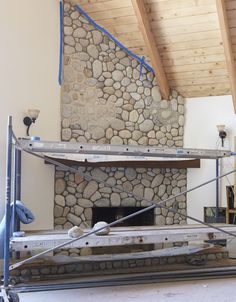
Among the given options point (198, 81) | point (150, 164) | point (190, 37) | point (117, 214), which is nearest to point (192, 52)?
point (190, 37)

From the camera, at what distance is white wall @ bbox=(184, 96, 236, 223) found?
5852 millimetres

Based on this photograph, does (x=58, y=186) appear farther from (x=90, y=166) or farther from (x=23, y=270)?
(x=23, y=270)

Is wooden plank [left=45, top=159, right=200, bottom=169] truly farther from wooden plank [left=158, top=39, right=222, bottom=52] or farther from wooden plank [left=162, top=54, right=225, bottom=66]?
wooden plank [left=158, top=39, right=222, bottom=52]

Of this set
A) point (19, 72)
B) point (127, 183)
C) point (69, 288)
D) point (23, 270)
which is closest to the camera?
point (69, 288)

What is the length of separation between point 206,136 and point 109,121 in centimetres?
149

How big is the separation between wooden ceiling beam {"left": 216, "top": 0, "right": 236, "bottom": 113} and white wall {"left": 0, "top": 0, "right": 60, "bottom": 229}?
2.10m

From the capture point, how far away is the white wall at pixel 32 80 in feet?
15.1

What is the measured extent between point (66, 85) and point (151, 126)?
4.56 feet

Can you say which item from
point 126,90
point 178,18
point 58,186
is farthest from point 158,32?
point 58,186

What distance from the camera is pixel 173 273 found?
164 inches

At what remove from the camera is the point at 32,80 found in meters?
4.93

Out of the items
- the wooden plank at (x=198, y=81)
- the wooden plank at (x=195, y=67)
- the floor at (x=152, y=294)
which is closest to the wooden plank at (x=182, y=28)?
the wooden plank at (x=195, y=67)

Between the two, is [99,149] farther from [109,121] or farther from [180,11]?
[180,11]

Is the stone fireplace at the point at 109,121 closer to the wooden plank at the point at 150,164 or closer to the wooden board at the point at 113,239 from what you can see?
the wooden plank at the point at 150,164
